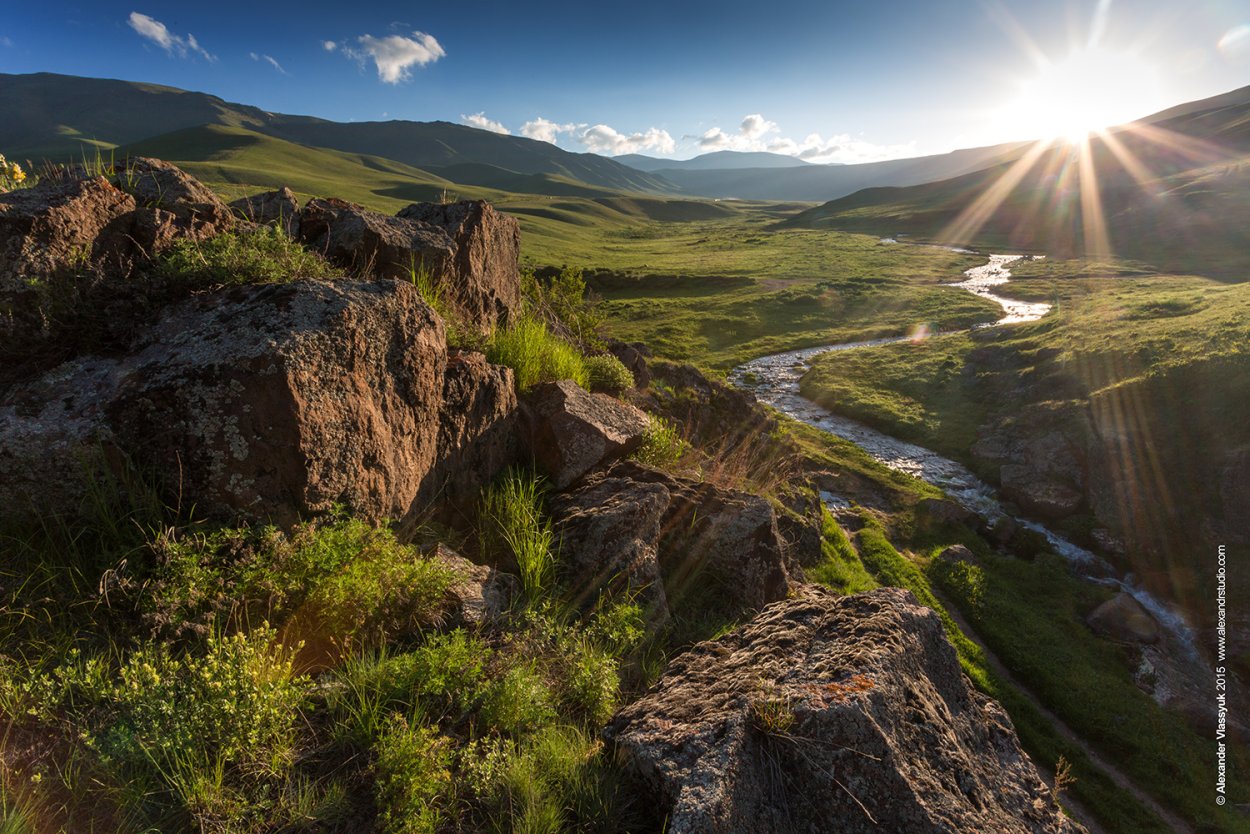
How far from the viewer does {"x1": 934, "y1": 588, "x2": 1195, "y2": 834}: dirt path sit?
1306 cm

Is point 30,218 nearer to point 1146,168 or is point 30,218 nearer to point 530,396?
point 530,396

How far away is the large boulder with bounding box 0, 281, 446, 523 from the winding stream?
21.6 metres

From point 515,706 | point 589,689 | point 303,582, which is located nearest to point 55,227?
point 303,582

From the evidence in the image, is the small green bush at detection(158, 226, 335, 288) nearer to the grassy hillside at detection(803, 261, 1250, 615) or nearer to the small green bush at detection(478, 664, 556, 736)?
the small green bush at detection(478, 664, 556, 736)

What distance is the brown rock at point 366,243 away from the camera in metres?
9.30

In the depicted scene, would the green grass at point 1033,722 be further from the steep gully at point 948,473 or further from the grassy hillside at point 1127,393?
the grassy hillside at point 1127,393

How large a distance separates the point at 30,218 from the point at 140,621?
4.36 meters

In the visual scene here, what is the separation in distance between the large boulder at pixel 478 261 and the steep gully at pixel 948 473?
1697 centimetres

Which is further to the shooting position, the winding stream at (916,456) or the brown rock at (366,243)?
the winding stream at (916,456)

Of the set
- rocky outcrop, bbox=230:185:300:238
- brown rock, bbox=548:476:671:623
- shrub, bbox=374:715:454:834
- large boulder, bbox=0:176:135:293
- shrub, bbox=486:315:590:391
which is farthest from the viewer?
shrub, bbox=486:315:590:391

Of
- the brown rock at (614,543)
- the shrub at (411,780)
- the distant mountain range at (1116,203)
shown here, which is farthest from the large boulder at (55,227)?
the distant mountain range at (1116,203)

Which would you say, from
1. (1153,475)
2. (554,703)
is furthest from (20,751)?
(1153,475)

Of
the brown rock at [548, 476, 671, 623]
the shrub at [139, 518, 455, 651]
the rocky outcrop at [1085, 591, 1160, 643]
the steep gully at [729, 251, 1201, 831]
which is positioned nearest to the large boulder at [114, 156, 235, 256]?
the shrub at [139, 518, 455, 651]

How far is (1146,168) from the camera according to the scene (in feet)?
455
